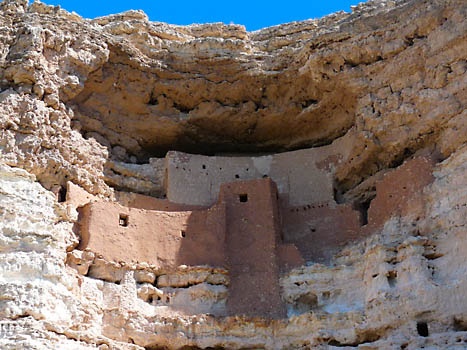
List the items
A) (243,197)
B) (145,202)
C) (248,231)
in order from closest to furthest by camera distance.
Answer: (248,231) → (243,197) → (145,202)

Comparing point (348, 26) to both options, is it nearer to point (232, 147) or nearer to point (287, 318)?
point (232, 147)

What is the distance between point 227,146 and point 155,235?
5.42 meters

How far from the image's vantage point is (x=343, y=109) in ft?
65.4

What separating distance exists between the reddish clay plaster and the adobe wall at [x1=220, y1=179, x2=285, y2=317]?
21 millimetres

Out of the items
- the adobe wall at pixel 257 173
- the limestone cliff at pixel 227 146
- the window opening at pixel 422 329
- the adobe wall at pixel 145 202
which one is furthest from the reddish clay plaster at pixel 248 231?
the window opening at pixel 422 329

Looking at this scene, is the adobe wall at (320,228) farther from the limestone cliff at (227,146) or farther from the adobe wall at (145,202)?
the adobe wall at (145,202)

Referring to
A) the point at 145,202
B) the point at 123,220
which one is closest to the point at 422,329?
the point at 123,220

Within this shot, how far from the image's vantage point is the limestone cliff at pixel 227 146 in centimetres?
1495

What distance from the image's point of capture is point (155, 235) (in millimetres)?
17375

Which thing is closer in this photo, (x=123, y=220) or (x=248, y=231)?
(x=123, y=220)

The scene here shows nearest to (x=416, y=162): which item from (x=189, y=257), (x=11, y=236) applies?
(x=189, y=257)

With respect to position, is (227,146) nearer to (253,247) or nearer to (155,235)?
(253,247)

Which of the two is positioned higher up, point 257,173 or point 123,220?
point 257,173

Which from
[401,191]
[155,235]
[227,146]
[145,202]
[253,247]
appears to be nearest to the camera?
[401,191]
